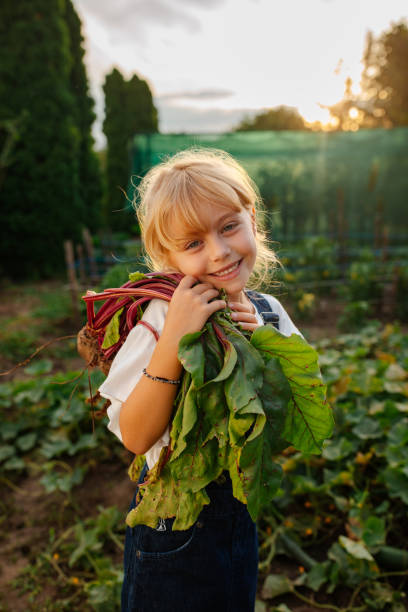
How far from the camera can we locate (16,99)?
939cm

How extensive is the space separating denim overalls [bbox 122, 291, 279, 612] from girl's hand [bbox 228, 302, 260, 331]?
1.43ft

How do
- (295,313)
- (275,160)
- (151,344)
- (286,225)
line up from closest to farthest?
(151,344) < (295,313) < (275,160) < (286,225)

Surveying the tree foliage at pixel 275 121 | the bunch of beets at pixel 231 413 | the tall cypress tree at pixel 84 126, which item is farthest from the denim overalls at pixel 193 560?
the tree foliage at pixel 275 121

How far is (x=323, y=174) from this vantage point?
37.2ft

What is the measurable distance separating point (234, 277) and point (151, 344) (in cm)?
28

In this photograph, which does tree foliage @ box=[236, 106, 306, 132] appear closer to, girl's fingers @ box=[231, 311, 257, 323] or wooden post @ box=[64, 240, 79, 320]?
wooden post @ box=[64, 240, 79, 320]

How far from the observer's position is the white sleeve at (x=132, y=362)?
3.58 ft

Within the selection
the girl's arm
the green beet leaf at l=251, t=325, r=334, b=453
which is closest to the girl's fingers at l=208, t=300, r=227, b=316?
the girl's arm

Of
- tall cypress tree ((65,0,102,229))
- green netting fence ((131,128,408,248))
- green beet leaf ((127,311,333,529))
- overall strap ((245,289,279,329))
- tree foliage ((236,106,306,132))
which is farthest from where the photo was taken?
tree foliage ((236,106,306,132))

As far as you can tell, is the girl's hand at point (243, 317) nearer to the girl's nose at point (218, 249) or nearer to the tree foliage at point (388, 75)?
the girl's nose at point (218, 249)

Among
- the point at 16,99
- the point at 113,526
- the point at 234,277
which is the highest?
the point at 16,99

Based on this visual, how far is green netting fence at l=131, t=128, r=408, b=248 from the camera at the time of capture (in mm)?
9945

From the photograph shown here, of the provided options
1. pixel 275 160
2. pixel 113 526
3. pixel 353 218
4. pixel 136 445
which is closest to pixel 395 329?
pixel 113 526

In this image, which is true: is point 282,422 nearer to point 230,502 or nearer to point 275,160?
point 230,502
